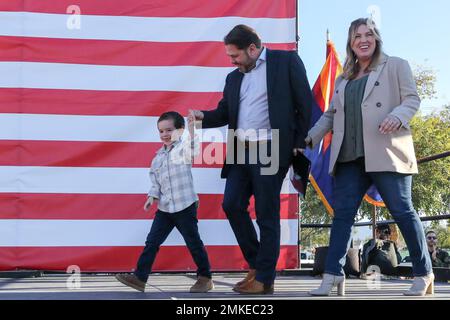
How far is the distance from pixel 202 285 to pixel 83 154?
1.45 metres

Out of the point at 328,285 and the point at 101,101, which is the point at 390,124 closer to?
the point at 328,285

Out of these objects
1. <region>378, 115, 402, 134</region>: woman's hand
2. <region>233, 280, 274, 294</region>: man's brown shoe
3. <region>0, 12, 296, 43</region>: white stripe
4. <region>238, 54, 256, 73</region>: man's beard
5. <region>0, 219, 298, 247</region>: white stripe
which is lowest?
<region>233, 280, 274, 294</region>: man's brown shoe

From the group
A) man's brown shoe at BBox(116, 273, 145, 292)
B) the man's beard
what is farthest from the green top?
man's brown shoe at BBox(116, 273, 145, 292)

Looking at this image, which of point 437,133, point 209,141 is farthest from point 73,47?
point 437,133

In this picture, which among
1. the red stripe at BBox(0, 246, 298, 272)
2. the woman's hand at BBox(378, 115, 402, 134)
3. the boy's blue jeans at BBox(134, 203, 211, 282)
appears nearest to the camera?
the woman's hand at BBox(378, 115, 402, 134)

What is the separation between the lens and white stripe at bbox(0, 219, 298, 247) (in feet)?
12.6

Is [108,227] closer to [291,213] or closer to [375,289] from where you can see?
[291,213]

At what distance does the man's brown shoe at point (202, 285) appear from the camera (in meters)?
2.85

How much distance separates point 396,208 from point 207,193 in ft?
5.64

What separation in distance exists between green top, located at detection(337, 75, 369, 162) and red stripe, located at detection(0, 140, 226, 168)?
150 centimetres

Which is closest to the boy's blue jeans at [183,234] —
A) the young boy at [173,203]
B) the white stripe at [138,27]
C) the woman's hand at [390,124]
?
the young boy at [173,203]

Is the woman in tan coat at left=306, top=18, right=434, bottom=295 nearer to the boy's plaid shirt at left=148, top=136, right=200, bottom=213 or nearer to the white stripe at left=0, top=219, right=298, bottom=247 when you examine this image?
the boy's plaid shirt at left=148, top=136, right=200, bottom=213

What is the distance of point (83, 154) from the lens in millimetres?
3910

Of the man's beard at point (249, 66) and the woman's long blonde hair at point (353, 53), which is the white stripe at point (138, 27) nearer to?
the man's beard at point (249, 66)
